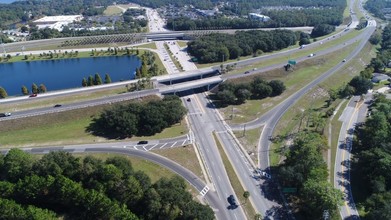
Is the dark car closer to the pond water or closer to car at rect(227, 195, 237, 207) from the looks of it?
car at rect(227, 195, 237, 207)

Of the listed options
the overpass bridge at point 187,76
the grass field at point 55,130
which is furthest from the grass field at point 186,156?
the overpass bridge at point 187,76

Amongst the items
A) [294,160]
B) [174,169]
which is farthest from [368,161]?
[174,169]

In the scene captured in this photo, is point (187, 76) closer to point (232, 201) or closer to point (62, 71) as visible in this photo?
point (62, 71)

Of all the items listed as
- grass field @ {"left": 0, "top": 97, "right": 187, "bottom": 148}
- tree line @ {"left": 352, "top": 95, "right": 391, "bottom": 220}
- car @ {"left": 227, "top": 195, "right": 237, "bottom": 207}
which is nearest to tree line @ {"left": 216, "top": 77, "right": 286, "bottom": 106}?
grass field @ {"left": 0, "top": 97, "right": 187, "bottom": 148}

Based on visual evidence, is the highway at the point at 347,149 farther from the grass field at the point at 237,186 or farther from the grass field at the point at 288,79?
the grass field at the point at 288,79

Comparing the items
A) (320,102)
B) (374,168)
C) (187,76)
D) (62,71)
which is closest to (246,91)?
(320,102)
